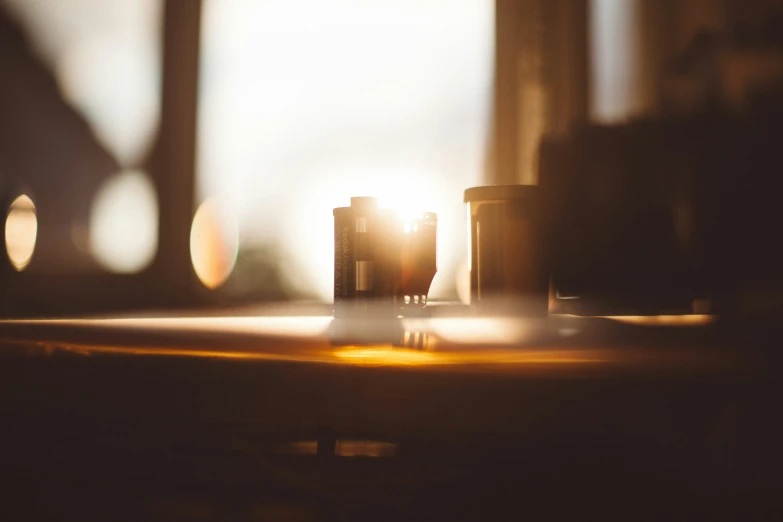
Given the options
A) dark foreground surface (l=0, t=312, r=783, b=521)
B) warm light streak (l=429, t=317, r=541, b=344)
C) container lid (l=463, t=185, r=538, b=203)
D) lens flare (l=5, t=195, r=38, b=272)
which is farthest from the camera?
lens flare (l=5, t=195, r=38, b=272)

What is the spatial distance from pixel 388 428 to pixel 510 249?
605 mm

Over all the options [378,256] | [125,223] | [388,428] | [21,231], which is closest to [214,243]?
[125,223]

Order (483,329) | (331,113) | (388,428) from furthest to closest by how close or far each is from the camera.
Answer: (331,113)
(483,329)
(388,428)

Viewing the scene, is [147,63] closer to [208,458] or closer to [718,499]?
[208,458]

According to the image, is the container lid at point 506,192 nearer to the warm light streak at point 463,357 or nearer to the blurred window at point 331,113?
the warm light streak at point 463,357

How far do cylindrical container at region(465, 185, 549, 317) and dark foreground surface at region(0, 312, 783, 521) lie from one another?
0.32 meters

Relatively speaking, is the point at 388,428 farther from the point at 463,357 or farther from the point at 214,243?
the point at 214,243

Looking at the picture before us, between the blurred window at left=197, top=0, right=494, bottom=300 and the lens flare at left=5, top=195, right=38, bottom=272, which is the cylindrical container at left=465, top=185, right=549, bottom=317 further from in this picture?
the lens flare at left=5, top=195, right=38, bottom=272

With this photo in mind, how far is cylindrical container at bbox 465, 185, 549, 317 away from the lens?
3.77ft

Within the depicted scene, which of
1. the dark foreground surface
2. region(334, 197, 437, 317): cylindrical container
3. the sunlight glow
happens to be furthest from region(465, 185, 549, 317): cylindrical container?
the sunlight glow

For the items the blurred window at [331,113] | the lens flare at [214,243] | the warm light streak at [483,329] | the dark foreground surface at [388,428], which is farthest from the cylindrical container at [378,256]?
the lens flare at [214,243]

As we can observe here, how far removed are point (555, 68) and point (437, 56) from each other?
45 cm

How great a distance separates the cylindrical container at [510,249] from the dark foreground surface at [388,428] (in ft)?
1.05

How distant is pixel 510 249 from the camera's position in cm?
115
